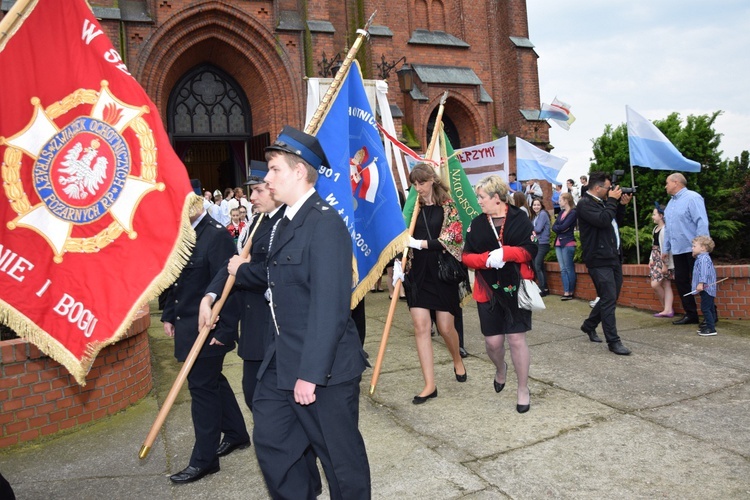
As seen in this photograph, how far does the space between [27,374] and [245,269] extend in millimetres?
2352

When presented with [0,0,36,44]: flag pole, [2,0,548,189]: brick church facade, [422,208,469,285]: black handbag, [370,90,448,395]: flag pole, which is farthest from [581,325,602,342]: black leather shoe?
[2,0,548,189]: brick church facade

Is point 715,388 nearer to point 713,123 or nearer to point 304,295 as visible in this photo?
point 304,295

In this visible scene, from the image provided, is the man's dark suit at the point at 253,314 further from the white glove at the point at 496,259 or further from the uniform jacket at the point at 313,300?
the white glove at the point at 496,259

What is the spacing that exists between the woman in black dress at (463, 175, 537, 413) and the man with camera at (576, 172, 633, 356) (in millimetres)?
1764

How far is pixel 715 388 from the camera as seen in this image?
482cm

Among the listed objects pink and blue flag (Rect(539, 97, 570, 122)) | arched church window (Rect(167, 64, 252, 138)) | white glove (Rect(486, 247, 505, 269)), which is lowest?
white glove (Rect(486, 247, 505, 269))

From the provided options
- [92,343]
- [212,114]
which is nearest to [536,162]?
[212,114]

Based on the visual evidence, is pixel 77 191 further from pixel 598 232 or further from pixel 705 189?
pixel 705 189

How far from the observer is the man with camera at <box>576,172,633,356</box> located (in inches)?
241

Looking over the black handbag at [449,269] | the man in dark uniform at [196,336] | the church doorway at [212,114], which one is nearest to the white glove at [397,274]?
the black handbag at [449,269]

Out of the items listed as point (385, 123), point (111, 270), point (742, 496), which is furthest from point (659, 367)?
point (111, 270)

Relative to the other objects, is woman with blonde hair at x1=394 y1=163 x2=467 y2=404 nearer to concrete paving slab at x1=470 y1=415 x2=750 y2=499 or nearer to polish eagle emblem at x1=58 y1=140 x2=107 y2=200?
concrete paving slab at x1=470 y1=415 x2=750 y2=499

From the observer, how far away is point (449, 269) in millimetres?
5145

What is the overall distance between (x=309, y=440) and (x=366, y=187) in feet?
9.59
